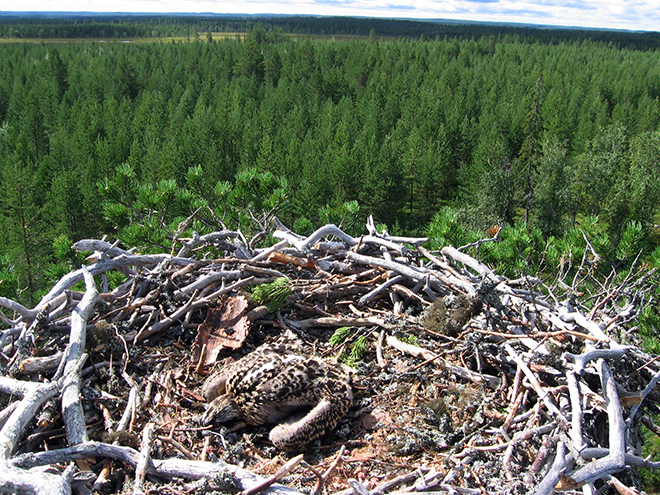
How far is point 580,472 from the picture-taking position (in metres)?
2.58

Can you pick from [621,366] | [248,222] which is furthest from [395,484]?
[248,222]

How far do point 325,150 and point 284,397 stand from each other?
138 feet

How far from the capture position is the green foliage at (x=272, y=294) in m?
4.11

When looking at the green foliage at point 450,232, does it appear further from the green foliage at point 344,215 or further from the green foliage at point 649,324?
the green foliage at point 649,324

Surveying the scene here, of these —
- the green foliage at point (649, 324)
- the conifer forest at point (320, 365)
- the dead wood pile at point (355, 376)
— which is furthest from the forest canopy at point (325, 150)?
the dead wood pile at point (355, 376)

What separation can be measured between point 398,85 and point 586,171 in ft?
121

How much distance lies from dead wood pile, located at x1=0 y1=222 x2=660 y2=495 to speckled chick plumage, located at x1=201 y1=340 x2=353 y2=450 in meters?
0.14

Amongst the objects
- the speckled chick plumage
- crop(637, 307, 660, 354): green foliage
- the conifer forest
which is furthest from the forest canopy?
the speckled chick plumage

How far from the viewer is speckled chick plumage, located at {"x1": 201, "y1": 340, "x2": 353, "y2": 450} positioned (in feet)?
10.8

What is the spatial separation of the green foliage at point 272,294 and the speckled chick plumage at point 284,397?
0.59m

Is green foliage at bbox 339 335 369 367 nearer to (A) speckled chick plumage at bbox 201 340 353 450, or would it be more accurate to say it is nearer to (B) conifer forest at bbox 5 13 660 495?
(B) conifer forest at bbox 5 13 660 495

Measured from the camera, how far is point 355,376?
3965 millimetres

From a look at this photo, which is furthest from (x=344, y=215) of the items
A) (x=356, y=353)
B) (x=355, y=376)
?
(x=355, y=376)

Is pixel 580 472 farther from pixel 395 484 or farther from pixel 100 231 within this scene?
pixel 100 231
